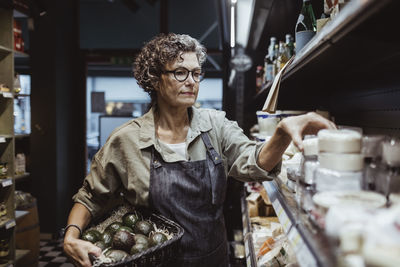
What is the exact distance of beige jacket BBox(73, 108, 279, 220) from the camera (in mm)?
1631

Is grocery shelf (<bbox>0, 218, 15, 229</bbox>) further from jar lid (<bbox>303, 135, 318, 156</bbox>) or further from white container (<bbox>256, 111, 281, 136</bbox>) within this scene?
jar lid (<bbox>303, 135, 318, 156</bbox>)

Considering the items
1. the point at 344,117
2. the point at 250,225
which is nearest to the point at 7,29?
the point at 250,225

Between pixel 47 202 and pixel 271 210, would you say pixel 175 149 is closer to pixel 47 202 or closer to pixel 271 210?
pixel 271 210

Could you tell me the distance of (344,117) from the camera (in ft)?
7.02

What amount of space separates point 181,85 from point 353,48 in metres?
0.81

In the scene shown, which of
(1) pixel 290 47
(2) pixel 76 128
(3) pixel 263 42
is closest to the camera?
(1) pixel 290 47

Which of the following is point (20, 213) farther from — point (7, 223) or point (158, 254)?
point (158, 254)

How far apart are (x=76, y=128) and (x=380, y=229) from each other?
534cm

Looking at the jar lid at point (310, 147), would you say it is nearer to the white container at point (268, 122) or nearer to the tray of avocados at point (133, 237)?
the tray of avocados at point (133, 237)

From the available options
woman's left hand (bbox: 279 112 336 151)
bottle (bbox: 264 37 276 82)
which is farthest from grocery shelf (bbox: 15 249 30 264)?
woman's left hand (bbox: 279 112 336 151)

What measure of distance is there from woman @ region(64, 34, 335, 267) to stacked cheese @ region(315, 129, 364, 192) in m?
0.64

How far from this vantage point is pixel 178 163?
1.65 meters

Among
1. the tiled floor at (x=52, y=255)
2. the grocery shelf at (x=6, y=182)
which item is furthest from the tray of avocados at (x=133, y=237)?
the tiled floor at (x=52, y=255)

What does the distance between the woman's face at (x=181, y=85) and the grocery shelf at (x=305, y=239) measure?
69 cm
